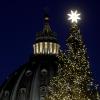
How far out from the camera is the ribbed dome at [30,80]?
288ft

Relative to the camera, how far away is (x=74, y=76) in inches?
1258

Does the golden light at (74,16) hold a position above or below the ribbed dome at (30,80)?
below

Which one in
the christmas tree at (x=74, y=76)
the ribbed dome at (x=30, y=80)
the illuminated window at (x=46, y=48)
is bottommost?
the christmas tree at (x=74, y=76)

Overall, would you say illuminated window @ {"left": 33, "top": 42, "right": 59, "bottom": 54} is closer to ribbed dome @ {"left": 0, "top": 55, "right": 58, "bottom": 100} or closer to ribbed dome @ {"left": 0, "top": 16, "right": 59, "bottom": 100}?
ribbed dome @ {"left": 0, "top": 16, "right": 59, "bottom": 100}

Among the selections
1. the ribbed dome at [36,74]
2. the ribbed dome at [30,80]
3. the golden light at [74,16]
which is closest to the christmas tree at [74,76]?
the golden light at [74,16]

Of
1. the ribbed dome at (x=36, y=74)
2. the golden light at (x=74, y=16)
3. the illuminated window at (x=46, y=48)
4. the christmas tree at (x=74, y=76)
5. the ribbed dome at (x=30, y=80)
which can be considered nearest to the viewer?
the christmas tree at (x=74, y=76)

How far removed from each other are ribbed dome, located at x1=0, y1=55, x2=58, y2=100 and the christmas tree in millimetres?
51871

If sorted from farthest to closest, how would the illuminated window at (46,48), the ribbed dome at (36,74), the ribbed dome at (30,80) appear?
the illuminated window at (46,48) < the ribbed dome at (36,74) < the ribbed dome at (30,80)

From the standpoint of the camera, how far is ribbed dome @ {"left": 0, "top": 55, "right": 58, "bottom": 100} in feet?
288

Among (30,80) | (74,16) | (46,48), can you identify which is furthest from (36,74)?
(74,16)

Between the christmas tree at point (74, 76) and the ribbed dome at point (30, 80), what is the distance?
51871mm

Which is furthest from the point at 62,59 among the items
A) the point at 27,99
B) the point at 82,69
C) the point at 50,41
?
the point at 50,41

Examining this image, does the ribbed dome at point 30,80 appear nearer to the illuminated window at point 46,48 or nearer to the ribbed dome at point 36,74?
the ribbed dome at point 36,74

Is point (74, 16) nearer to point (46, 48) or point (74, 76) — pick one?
point (74, 76)
